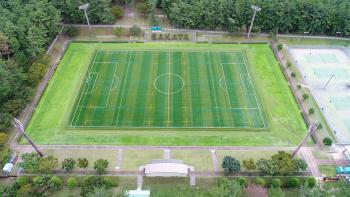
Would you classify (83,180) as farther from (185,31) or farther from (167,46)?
(185,31)

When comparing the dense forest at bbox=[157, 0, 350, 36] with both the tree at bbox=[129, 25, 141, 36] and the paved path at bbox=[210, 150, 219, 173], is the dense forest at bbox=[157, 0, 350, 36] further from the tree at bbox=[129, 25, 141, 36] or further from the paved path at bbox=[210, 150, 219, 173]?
the paved path at bbox=[210, 150, 219, 173]

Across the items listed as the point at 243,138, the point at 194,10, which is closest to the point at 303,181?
the point at 243,138

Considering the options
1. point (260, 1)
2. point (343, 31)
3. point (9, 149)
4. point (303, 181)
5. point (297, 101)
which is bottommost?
point (303, 181)

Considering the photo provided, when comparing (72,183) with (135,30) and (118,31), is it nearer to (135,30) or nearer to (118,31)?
(118,31)

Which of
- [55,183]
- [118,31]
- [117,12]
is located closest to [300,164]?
[55,183]

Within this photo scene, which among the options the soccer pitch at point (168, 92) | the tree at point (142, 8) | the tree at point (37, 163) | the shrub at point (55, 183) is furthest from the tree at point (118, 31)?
the shrub at point (55, 183)

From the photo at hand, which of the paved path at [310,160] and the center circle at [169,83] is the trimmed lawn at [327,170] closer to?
the paved path at [310,160]

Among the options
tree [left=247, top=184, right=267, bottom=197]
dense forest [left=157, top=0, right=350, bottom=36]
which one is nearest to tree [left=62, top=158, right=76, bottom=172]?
tree [left=247, top=184, right=267, bottom=197]
